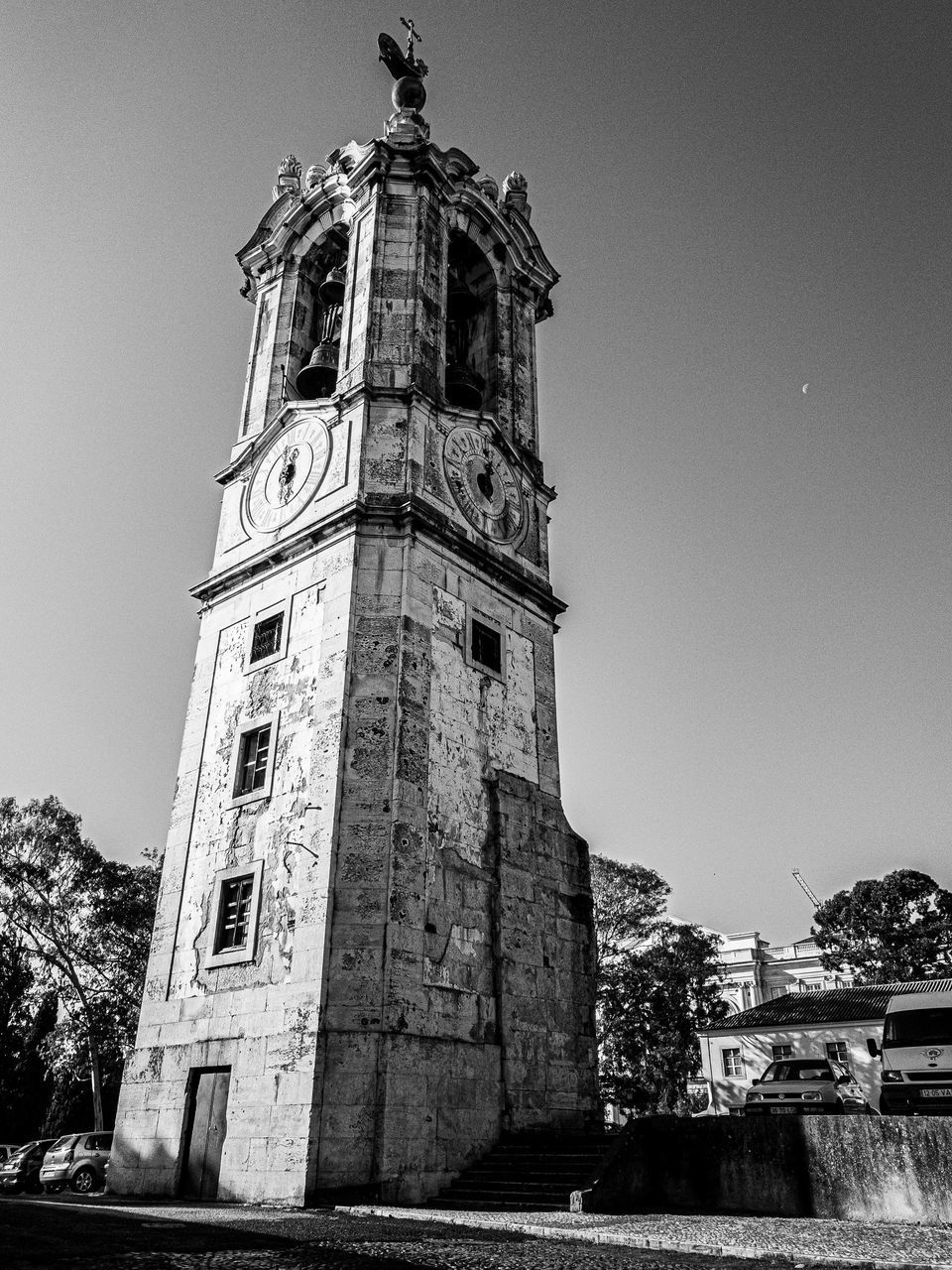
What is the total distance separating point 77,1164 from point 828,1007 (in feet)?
101

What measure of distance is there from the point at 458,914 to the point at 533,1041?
120 inches

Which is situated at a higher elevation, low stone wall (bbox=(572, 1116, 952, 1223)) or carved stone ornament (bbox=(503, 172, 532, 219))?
carved stone ornament (bbox=(503, 172, 532, 219))

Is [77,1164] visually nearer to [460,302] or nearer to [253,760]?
[253,760]

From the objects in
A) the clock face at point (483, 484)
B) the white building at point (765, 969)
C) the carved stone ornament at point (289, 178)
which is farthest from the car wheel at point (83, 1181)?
the white building at point (765, 969)

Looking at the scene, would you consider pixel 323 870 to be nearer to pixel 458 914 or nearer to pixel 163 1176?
pixel 458 914

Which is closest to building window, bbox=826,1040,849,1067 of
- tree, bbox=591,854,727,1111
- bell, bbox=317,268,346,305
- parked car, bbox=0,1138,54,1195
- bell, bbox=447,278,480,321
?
tree, bbox=591,854,727,1111

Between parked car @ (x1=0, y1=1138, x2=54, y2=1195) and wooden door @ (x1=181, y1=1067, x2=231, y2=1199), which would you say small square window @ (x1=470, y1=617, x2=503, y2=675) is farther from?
parked car @ (x1=0, y1=1138, x2=54, y2=1195)

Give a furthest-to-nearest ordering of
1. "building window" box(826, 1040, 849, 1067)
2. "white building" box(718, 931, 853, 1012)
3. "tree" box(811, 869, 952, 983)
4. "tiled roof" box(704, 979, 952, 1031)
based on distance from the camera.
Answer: "white building" box(718, 931, 853, 1012) → "tree" box(811, 869, 952, 983) → "tiled roof" box(704, 979, 952, 1031) → "building window" box(826, 1040, 849, 1067)

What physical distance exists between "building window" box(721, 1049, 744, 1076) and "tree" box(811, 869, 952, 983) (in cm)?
995

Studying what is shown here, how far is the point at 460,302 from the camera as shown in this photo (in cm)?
2753

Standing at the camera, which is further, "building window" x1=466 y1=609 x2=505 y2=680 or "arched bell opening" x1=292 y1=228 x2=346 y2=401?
"arched bell opening" x1=292 y1=228 x2=346 y2=401

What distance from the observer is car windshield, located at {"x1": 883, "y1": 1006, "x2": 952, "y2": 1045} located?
14750 millimetres

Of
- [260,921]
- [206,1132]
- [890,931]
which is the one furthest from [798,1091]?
[890,931]

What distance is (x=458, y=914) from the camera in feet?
57.6
